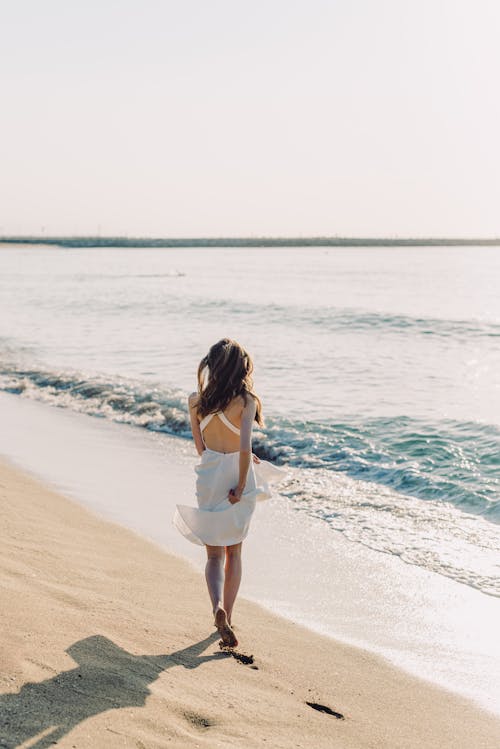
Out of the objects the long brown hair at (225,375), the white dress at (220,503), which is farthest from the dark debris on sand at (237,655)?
the long brown hair at (225,375)

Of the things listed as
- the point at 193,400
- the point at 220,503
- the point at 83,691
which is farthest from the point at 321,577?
the point at 83,691

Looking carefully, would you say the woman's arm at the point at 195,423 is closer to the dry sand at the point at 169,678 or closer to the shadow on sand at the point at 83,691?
the dry sand at the point at 169,678

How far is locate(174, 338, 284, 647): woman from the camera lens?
4.24m

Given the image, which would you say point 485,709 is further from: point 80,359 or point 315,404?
point 80,359

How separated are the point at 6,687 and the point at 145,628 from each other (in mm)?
1175

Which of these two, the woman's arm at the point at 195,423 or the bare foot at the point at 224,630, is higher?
the woman's arm at the point at 195,423

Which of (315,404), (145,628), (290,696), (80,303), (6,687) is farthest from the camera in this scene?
(80,303)

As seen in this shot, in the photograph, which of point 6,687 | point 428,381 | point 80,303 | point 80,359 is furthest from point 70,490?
point 80,303

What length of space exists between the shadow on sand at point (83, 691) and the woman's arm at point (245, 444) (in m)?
0.92

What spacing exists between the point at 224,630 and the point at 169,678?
1.93 feet

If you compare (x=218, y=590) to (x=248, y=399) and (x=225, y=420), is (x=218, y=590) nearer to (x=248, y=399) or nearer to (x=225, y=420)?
(x=225, y=420)

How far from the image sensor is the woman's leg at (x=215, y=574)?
14.2ft

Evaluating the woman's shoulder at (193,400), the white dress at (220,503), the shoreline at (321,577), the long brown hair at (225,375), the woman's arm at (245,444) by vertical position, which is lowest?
the shoreline at (321,577)

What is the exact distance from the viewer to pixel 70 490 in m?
7.73
